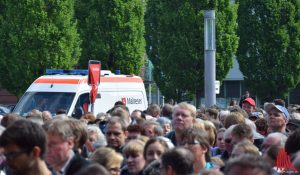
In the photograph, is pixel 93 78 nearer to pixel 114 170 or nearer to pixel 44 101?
pixel 44 101

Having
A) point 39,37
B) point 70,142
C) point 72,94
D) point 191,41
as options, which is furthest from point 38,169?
point 191,41

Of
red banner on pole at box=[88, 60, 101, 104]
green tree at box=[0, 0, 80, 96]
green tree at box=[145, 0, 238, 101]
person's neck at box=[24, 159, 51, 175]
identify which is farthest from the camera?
green tree at box=[145, 0, 238, 101]

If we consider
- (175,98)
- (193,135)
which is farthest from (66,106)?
(175,98)

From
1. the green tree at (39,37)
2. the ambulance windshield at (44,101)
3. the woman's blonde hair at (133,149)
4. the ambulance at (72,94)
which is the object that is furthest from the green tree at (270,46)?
the woman's blonde hair at (133,149)

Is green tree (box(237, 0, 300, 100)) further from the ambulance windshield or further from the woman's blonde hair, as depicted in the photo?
the woman's blonde hair

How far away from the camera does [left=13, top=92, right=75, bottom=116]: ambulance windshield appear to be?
2433 centimetres

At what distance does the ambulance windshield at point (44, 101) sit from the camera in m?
24.3

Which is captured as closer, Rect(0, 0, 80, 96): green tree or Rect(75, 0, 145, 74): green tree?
Rect(0, 0, 80, 96): green tree

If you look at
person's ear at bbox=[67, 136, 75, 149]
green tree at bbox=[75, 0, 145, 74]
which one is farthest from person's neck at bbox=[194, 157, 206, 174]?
green tree at bbox=[75, 0, 145, 74]

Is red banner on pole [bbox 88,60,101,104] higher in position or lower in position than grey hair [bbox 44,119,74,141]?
lower

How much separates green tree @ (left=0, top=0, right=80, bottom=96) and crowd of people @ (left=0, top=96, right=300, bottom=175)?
25.6 metres

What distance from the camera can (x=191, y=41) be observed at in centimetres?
4472

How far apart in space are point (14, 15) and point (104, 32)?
4741 mm

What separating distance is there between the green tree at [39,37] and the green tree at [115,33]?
2529 mm
